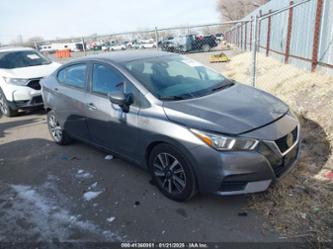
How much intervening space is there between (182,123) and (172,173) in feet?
2.05

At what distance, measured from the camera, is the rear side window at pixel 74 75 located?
4160 mm

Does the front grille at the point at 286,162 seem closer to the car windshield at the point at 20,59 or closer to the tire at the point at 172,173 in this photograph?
the tire at the point at 172,173

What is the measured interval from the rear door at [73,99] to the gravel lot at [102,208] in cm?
53

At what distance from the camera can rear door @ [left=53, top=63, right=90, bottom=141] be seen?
13.5 ft

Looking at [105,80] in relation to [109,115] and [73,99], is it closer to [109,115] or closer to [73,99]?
[109,115]

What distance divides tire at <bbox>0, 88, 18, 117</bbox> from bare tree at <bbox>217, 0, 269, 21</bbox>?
194ft

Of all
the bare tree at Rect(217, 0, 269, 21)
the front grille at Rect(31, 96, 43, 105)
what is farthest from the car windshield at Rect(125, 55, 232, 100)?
the bare tree at Rect(217, 0, 269, 21)

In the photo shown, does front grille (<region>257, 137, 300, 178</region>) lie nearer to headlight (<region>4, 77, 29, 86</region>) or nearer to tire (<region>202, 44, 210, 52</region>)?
headlight (<region>4, 77, 29, 86</region>)

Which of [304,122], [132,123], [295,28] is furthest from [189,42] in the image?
[132,123]

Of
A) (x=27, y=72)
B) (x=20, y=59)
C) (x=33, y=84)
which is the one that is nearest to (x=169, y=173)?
(x=33, y=84)

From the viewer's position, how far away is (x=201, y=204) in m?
3.07

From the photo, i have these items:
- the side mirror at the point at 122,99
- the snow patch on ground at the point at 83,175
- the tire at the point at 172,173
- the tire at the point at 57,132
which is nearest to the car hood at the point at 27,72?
the tire at the point at 57,132

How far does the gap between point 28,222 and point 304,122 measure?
176 inches

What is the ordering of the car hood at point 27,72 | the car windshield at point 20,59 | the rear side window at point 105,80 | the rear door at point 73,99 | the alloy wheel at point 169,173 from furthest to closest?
the car windshield at point 20,59, the car hood at point 27,72, the rear door at point 73,99, the rear side window at point 105,80, the alloy wheel at point 169,173
